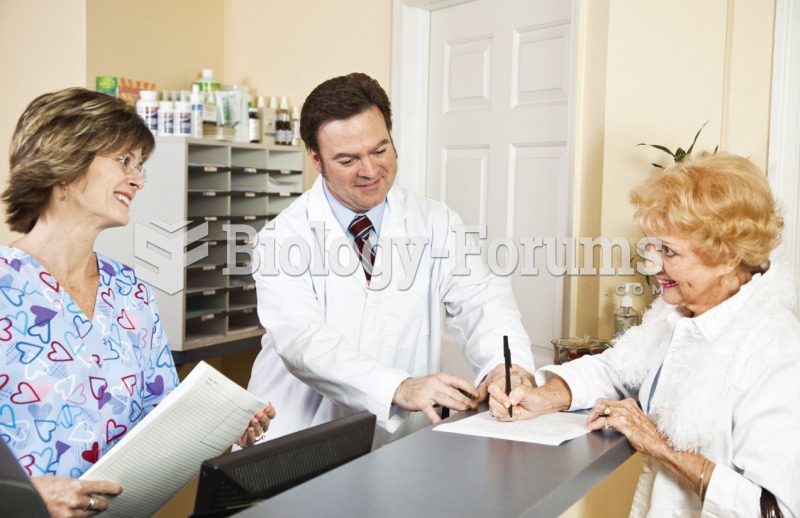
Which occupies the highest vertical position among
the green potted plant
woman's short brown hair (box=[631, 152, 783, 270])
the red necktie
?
the green potted plant

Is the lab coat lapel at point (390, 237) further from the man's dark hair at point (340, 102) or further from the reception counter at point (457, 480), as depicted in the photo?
the reception counter at point (457, 480)

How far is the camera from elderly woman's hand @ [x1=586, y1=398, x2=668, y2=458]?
1.40 m

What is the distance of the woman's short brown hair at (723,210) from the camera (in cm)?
139

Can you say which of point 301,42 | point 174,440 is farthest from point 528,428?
point 301,42

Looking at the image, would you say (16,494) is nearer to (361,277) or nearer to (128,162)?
(128,162)

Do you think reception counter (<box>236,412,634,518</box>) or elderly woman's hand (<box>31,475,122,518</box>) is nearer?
reception counter (<box>236,412,634,518</box>)

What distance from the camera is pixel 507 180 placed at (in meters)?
3.32

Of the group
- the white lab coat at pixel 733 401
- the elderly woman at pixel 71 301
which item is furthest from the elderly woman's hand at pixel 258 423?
the white lab coat at pixel 733 401

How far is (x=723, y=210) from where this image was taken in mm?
1390

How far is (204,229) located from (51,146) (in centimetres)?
200

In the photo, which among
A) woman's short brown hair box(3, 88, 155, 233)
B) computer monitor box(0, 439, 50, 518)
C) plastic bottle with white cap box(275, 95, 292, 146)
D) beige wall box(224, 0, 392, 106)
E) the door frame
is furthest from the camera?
plastic bottle with white cap box(275, 95, 292, 146)

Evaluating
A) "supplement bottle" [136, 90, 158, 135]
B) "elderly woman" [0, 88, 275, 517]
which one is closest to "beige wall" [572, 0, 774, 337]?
"elderly woman" [0, 88, 275, 517]

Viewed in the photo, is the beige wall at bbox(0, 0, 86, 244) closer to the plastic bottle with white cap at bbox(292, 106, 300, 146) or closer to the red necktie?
the plastic bottle with white cap at bbox(292, 106, 300, 146)

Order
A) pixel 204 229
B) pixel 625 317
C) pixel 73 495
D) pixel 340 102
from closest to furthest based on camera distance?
pixel 73 495 → pixel 340 102 → pixel 625 317 → pixel 204 229
